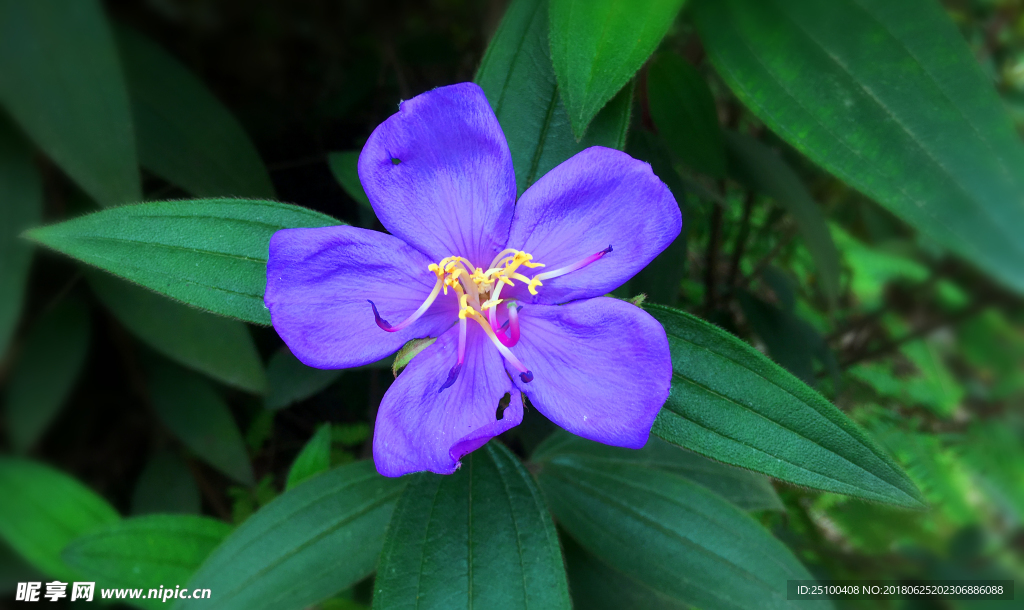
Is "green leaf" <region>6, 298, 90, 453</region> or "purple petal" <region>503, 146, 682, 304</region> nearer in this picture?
"purple petal" <region>503, 146, 682, 304</region>

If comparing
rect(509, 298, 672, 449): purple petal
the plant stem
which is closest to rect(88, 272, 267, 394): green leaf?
rect(509, 298, 672, 449): purple petal

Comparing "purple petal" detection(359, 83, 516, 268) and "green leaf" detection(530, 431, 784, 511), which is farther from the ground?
"purple petal" detection(359, 83, 516, 268)

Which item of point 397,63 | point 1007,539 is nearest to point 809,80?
point 397,63

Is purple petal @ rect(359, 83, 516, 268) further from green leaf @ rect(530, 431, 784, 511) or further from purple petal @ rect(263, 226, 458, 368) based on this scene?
green leaf @ rect(530, 431, 784, 511)

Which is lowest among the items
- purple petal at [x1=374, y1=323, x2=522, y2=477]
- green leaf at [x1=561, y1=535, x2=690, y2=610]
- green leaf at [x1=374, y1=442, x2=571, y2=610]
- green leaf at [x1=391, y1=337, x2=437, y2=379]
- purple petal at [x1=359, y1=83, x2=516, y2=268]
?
green leaf at [x1=561, y1=535, x2=690, y2=610]

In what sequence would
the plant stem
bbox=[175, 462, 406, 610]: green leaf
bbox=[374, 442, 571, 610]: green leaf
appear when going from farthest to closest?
the plant stem
bbox=[175, 462, 406, 610]: green leaf
bbox=[374, 442, 571, 610]: green leaf

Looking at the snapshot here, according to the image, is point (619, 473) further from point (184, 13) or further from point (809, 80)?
point (184, 13)

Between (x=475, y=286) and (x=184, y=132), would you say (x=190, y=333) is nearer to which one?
(x=184, y=132)
